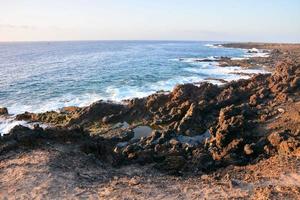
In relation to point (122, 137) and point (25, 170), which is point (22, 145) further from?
point (122, 137)

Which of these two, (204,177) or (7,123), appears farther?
(7,123)

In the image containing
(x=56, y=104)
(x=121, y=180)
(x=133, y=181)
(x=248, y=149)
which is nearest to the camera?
(x=133, y=181)

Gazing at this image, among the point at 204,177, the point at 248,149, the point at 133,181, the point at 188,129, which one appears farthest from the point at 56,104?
the point at 204,177

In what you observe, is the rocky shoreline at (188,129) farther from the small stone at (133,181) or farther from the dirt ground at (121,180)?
the small stone at (133,181)

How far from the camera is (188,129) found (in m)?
25.8

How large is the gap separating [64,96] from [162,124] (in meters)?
18.0

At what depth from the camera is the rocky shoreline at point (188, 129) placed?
1864 cm

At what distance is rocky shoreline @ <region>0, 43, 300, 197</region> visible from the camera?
1864 cm

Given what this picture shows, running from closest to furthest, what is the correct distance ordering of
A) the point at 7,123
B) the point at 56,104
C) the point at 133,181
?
1. the point at 133,181
2. the point at 7,123
3. the point at 56,104

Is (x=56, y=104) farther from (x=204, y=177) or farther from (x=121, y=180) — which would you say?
(x=204, y=177)

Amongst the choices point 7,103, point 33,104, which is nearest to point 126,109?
point 33,104

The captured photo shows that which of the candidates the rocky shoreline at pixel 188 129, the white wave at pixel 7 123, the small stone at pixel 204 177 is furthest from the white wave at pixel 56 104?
the small stone at pixel 204 177

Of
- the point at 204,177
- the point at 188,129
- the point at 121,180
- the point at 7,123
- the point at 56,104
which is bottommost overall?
the point at 7,123

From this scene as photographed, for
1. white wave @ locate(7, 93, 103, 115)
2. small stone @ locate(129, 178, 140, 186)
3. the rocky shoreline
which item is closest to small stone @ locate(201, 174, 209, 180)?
the rocky shoreline
